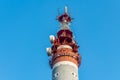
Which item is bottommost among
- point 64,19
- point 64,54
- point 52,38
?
point 64,54

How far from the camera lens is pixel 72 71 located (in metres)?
47.9

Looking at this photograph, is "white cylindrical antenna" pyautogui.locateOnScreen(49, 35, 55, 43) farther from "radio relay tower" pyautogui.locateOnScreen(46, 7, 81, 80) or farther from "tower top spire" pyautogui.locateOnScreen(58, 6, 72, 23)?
"tower top spire" pyautogui.locateOnScreen(58, 6, 72, 23)

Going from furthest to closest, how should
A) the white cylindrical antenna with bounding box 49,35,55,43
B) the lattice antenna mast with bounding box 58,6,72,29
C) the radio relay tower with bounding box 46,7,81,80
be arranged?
the lattice antenna mast with bounding box 58,6,72,29
the white cylindrical antenna with bounding box 49,35,55,43
the radio relay tower with bounding box 46,7,81,80

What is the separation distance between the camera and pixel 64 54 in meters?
50.1

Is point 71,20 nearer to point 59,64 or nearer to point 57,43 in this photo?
point 57,43

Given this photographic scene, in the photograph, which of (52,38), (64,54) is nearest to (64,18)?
(52,38)

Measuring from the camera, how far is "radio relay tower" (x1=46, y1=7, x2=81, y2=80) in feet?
156

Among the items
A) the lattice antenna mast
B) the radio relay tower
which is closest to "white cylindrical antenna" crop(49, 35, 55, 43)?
Result: the radio relay tower

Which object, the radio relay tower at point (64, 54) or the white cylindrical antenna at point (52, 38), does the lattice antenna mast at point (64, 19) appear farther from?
the white cylindrical antenna at point (52, 38)

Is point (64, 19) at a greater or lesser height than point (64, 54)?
greater

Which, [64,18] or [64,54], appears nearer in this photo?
[64,54]

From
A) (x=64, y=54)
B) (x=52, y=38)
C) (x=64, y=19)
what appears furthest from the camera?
(x=64, y=19)

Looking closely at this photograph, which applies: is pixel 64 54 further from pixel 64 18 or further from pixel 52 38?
pixel 64 18

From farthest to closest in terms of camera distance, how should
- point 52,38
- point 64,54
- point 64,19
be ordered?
point 64,19, point 52,38, point 64,54
